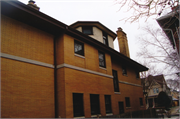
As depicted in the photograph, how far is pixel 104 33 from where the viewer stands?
19109 mm

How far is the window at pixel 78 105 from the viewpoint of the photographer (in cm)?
1097

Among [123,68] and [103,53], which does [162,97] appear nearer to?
[123,68]

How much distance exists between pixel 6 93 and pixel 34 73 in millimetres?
2062

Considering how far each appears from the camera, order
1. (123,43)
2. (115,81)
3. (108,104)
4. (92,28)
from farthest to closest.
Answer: (123,43) → (115,81) → (92,28) → (108,104)

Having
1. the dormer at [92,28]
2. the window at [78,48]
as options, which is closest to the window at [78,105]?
the window at [78,48]

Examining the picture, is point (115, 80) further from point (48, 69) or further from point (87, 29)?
point (48, 69)

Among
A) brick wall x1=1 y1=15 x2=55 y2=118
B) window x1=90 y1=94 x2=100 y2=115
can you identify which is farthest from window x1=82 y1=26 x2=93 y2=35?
window x1=90 y1=94 x2=100 y2=115

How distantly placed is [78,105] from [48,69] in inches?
133

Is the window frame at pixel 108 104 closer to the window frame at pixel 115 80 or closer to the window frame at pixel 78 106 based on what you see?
the window frame at pixel 115 80

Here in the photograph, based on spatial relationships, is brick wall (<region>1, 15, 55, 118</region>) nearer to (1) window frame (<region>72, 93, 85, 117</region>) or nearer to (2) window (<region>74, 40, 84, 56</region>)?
(1) window frame (<region>72, 93, 85, 117</region>)

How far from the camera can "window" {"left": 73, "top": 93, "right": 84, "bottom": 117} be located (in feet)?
36.0

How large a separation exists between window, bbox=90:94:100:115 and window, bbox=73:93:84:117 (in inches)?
51.9

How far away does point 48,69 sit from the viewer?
10.8m

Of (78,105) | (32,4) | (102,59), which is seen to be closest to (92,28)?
(102,59)
